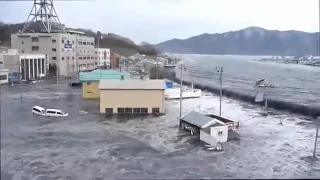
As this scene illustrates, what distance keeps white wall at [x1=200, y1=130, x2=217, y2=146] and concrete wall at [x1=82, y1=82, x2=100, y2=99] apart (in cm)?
414

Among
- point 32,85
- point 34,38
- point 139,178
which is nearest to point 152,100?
point 139,178

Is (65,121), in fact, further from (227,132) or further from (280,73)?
(280,73)

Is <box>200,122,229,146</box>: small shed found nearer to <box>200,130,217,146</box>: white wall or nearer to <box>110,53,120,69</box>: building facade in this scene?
<box>200,130,217,146</box>: white wall

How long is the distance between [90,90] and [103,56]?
10.8 metres

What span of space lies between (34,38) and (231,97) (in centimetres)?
757

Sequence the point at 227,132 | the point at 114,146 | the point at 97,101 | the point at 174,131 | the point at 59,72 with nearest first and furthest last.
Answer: the point at 114,146
the point at 227,132
the point at 174,131
the point at 97,101
the point at 59,72

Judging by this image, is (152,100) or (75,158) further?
(152,100)

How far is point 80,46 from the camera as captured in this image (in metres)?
15.0

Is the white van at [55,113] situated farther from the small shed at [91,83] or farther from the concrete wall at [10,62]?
the concrete wall at [10,62]

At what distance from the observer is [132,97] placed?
20.4 ft

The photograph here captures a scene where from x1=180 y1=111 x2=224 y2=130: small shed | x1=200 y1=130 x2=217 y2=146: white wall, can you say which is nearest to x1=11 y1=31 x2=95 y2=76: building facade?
x1=180 y1=111 x2=224 y2=130: small shed

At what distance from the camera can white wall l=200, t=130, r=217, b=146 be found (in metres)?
4.28

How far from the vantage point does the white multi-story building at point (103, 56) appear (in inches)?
693

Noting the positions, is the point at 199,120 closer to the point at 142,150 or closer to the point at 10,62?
the point at 142,150
